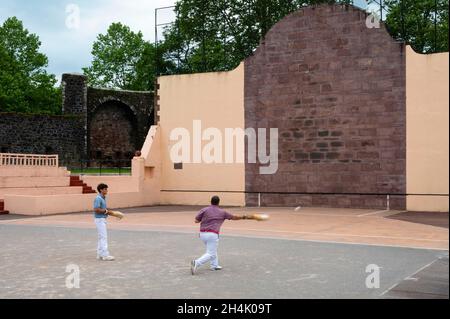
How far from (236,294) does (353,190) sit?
14599mm

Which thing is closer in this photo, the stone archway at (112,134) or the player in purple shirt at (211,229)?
the player in purple shirt at (211,229)

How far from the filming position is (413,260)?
9164 millimetres

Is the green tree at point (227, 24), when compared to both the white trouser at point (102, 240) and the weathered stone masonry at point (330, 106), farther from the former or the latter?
the white trouser at point (102, 240)

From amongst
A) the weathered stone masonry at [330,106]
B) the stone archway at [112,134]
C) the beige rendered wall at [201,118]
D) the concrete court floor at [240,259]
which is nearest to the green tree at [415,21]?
the weathered stone masonry at [330,106]

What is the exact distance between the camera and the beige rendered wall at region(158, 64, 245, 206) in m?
22.9

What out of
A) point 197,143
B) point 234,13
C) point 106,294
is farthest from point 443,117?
point 234,13

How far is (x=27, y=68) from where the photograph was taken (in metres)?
54.3

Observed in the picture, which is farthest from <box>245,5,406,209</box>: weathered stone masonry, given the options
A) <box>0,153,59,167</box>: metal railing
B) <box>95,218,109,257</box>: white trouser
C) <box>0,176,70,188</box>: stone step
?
<box>95,218,109,257</box>: white trouser

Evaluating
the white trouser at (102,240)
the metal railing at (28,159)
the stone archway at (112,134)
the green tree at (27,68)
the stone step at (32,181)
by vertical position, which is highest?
the green tree at (27,68)

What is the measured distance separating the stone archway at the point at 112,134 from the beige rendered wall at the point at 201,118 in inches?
552

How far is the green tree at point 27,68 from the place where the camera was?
51312 mm

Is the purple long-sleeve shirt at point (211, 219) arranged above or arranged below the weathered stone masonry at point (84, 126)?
below

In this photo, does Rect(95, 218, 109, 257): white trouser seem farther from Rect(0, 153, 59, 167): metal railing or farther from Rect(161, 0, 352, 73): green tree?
Rect(161, 0, 352, 73): green tree
